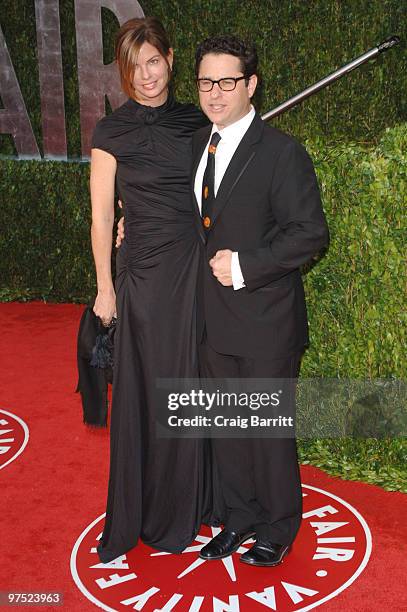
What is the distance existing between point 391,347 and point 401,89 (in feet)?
11.1

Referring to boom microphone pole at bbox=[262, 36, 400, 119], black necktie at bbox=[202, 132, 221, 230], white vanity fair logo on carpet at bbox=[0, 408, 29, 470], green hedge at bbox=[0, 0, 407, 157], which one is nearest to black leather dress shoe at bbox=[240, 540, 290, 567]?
black necktie at bbox=[202, 132, 221, 230]

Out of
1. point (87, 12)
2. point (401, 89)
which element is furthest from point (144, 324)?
point (87, 12)

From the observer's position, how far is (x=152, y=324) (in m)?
3.44

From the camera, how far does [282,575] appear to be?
338 cm

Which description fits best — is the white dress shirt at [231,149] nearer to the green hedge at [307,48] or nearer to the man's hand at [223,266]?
the man's hand at [223,266]

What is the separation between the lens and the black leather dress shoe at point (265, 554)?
3.41 metres

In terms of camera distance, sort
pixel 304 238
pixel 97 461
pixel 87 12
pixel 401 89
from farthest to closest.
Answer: pixel 87 12, pixel 401 89, pixel 97 461, pixel 304 238

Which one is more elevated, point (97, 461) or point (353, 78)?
point (353, 78)

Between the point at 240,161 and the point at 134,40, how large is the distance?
2.10ft

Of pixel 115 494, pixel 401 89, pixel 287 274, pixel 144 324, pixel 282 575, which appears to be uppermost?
pixel 401 89

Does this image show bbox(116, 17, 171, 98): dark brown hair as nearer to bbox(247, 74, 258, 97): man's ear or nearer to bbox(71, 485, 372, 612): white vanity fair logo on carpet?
bbox(247, 74, 258, 97): man's ear

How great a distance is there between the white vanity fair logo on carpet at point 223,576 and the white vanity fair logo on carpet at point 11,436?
42.3 inches

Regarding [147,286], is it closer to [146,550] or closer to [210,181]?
[210,181]

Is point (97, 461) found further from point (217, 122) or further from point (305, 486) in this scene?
point (217, 122)
